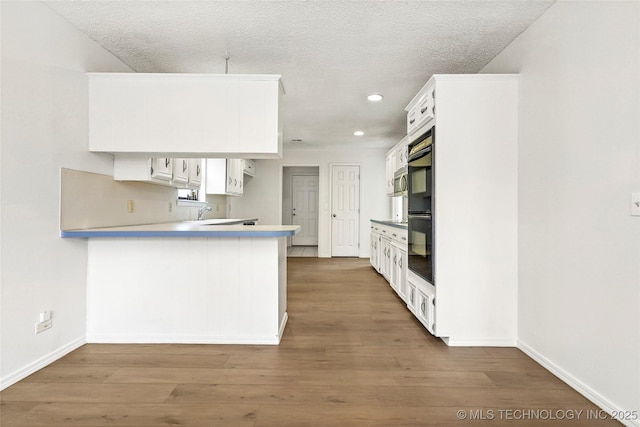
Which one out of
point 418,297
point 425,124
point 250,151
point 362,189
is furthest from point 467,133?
point 362,189

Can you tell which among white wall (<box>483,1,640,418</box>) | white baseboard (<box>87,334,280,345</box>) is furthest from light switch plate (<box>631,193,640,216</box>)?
white baseboard (<box>87,334,280,345</box>)

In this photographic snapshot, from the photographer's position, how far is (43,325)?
6.73ft

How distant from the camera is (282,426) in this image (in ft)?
4.89

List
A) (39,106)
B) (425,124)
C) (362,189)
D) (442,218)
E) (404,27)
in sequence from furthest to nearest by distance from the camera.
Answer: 1. (362,189)
2. (425,124)
3. (442,218)
4. (404,27)
5. (39,106)

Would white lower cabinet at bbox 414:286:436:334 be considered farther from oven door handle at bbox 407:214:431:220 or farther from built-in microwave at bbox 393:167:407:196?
built-in microwave at bbox 393:167:407:196

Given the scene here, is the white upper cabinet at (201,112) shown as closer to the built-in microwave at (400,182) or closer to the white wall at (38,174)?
the white wall at (38,174)

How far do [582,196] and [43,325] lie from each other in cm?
339

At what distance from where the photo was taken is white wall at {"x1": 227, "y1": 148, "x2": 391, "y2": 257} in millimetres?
6840

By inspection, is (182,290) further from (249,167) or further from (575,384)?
(249,167)

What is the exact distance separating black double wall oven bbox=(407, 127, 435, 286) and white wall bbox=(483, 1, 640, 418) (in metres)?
0.64

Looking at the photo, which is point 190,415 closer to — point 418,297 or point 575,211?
point 418,297

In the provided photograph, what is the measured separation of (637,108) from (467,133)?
101cm

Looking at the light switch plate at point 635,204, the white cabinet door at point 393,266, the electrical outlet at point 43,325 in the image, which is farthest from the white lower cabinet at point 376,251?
the electrical outlet at point 43,325

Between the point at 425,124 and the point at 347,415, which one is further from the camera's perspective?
the point at 425,124
